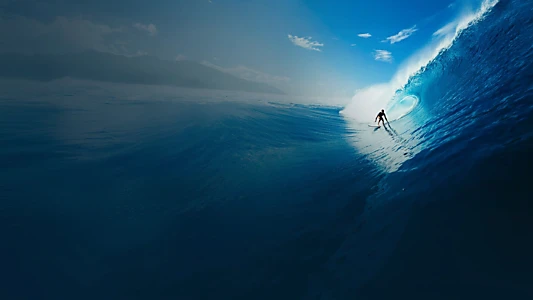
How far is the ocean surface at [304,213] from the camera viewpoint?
162 inches

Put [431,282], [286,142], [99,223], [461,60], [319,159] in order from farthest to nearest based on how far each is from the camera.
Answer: [286,142] → [461,60] → [319,159] → [99,223] → [431,282]

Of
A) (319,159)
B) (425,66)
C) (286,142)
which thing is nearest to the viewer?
(319,159)

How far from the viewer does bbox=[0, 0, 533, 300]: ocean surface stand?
4105 mm

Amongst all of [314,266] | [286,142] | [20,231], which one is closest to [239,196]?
[314,266]

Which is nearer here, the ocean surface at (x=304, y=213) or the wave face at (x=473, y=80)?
the ocean surface at (x=304, y=213)

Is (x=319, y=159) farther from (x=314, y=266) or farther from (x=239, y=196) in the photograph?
(x=314, y=266)

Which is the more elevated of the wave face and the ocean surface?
the wave face

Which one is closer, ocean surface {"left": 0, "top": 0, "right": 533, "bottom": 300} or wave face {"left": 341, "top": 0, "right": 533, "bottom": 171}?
ocean surface {"left": 0, "top": 0, "right": 533, "bottom": 300}

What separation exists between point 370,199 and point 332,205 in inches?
56.7

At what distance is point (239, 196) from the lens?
32.1 ft

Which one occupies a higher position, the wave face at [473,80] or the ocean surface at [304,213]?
the wave face at [473,80]

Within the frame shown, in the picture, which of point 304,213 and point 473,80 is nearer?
point 304,213

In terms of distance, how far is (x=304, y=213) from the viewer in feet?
25.6

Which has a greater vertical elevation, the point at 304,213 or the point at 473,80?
the point at 473,80
